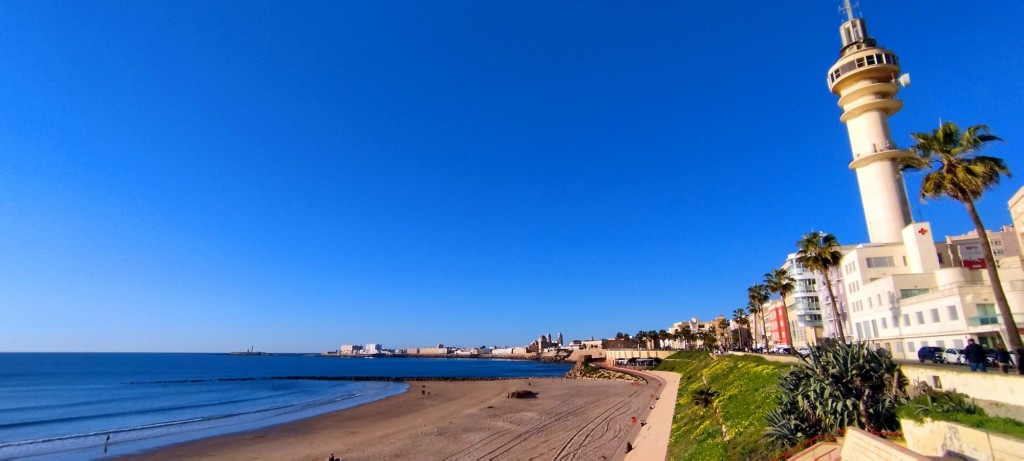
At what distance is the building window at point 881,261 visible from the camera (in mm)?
44625

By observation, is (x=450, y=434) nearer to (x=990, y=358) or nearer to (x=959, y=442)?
(x=990, y=358)

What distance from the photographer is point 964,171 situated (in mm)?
20250

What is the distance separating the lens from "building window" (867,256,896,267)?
44625 millimetres

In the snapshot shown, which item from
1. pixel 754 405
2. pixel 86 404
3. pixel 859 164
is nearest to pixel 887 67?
pixel 859 164

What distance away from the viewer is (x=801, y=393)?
16.8m

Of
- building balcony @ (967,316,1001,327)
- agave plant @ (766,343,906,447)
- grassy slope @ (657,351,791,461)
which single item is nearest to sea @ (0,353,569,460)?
grassy slope @ (657,351,791,461)

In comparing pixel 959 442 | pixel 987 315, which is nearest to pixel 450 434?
pixel 959 442

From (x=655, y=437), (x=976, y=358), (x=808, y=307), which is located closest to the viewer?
(x=976, y=358)

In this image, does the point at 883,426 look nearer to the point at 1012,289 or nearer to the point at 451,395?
the point at 1012,289

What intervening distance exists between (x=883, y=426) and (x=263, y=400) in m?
69.3

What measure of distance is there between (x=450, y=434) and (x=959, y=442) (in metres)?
32.2

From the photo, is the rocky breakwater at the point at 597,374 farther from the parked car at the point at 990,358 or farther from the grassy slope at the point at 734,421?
the parked car at the point at 990,358

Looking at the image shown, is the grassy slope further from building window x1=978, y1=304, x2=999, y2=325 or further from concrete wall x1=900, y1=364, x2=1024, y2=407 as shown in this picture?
building window x1=978, y1=304, x2=999, y2=325

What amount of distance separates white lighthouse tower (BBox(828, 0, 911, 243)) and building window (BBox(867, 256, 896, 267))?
17.3ft
